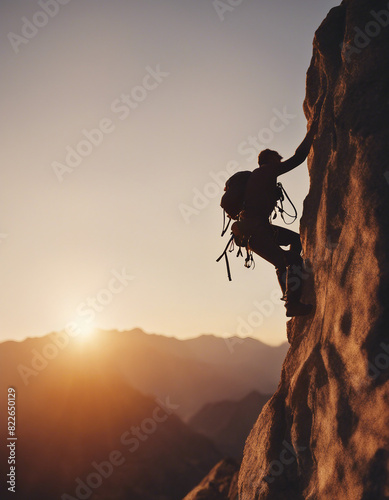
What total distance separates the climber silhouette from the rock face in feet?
0.95

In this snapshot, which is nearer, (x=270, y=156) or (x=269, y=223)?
(x=269, y=223)

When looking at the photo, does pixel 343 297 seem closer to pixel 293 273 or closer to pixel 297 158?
pixel 293 273

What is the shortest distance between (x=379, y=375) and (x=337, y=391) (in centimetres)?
101

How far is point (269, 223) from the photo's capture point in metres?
7.24

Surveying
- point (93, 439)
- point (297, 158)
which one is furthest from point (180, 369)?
point (297, 158)

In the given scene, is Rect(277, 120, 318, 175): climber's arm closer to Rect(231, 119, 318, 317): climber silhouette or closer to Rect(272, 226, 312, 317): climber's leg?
Rect(231, 119, 318, 317): climber silhouette

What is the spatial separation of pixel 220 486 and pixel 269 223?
1202 centimetres

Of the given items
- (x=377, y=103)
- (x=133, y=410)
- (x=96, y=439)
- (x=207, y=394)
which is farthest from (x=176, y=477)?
(x=207, y=394)

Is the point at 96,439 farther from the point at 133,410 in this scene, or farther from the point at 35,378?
the point at 35,378

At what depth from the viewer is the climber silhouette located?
7062 mm

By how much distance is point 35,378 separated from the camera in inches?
2311

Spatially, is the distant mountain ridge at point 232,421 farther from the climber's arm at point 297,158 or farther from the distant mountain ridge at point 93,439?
the climber's arm at point 297,158

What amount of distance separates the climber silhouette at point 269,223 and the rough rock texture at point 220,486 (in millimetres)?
8458

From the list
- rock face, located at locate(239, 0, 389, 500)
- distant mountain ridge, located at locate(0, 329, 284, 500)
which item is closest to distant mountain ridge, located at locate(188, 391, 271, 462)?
distant mountain ridge, located at locate(0, 329, 284, 500)
